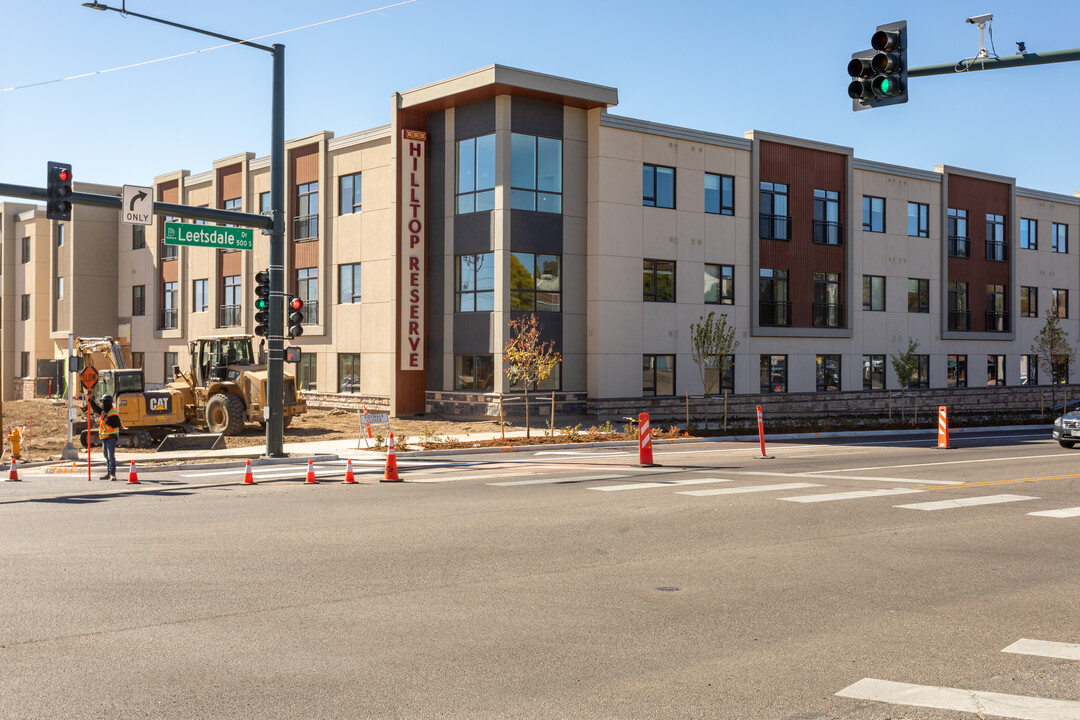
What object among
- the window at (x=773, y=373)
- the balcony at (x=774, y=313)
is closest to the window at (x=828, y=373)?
the window at (x=773, y=373)

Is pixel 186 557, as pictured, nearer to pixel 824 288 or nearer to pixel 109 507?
pixel 109 507

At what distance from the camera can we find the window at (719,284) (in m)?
37.8

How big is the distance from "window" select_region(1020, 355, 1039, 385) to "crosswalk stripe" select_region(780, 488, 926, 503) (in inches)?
1516

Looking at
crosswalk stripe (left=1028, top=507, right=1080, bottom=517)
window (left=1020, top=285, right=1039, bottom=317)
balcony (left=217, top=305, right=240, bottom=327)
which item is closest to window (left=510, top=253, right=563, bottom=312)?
balcony (left=217, top=305, right=240, bottom=327)

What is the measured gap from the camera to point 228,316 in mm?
46375

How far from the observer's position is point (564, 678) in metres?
6.37

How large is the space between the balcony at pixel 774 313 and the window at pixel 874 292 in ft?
16.4

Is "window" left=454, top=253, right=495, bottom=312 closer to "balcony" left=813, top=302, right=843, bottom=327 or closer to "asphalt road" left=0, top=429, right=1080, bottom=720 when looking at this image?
"balcony" left=813, top=302, right=843, bottom=327

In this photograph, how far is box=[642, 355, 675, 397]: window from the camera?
3584 cm

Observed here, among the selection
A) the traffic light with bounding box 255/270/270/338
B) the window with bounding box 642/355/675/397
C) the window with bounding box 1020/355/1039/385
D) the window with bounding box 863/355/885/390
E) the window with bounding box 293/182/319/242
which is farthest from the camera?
the window with bounding box 1020/355/1039/385

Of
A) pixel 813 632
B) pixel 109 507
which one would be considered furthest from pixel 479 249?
pixel 813 632

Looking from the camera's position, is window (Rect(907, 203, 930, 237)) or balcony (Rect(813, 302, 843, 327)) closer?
balcony (Rect(813, 302, 843, 327))

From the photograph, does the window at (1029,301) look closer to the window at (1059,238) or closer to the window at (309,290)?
the window at (1059,238)

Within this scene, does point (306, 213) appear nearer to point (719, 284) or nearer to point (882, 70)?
point (719, 284)
